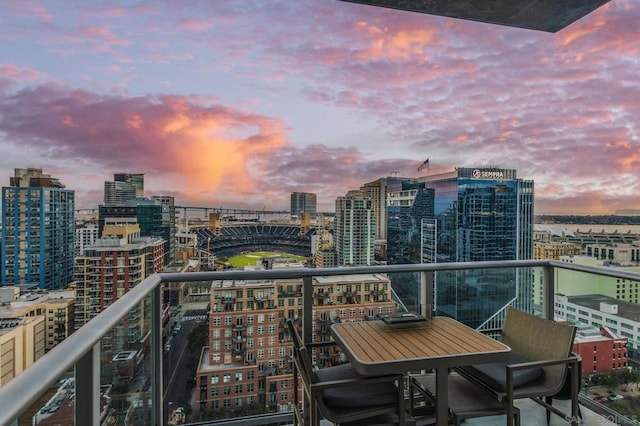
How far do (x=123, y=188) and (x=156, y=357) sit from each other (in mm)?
11169

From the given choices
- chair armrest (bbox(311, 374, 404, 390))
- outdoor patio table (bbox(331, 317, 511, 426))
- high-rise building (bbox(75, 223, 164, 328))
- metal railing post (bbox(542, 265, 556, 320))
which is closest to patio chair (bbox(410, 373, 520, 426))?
outdoor patio table (bbox(331, 317, 511, 426))

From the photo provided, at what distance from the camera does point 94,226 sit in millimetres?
10523

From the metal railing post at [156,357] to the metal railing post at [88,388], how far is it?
135cm

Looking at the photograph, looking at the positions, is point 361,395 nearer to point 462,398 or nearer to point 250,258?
point 462,398

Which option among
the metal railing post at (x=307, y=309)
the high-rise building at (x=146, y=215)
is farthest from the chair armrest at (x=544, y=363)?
the high-rise building at (x=146, y=215)

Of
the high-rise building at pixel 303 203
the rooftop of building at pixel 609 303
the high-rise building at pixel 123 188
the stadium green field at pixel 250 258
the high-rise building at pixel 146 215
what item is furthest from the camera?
the high-rise building at pixel 123 188

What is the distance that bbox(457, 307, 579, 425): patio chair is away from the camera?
8.24ft

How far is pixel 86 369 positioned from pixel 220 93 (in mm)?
10065

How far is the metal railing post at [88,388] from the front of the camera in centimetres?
129

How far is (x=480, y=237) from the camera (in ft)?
27.9

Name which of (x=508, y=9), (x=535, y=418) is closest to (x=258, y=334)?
(x=535, y=418)

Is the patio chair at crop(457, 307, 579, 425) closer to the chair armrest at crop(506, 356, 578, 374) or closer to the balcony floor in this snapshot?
the chair armrest at crop(506, 356, 578, 374)

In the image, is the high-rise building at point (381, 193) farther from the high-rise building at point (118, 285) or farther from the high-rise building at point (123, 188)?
the high-rise building at point (123, 188)

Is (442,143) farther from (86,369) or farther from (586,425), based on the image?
(86,369)
